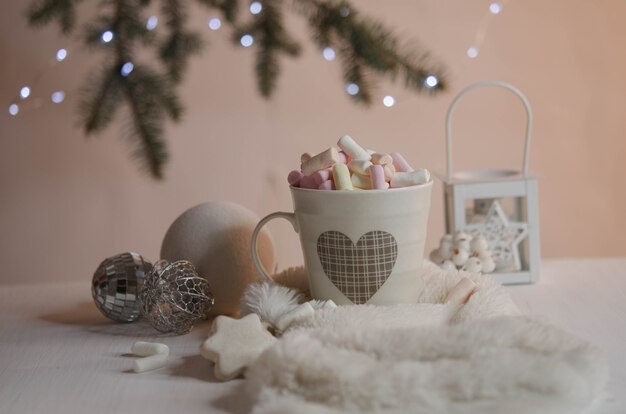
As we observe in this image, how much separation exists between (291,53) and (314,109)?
80cm

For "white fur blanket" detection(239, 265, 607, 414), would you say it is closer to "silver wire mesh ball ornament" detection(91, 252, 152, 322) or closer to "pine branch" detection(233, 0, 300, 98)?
"silver wire mesh ball ornament" detection(91, 252, 152, 322)

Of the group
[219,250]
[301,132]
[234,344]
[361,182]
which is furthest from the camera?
[301,132]

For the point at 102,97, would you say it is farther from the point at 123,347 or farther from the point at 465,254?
the point at 465,254

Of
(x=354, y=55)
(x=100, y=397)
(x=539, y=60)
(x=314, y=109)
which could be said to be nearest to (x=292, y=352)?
(x=100, y=397)

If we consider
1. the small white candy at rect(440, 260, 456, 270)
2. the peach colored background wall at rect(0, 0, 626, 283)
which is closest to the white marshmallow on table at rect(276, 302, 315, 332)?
the small white candy at rect(440, 260, 456, 270)

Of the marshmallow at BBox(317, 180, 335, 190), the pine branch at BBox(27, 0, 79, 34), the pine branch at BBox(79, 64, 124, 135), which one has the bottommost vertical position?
the marshmallow at BBox(317, 180, 335, 190)

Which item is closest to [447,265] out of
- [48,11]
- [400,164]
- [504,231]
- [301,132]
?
[504,231]

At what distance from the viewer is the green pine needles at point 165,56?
1.09 meters

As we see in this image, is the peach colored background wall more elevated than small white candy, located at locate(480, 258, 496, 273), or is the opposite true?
the peach colored background wall

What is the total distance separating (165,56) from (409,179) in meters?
0.47

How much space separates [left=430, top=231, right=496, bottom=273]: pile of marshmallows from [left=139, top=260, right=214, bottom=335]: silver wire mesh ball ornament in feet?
1.13

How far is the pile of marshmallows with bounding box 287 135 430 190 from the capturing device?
0.85 meters

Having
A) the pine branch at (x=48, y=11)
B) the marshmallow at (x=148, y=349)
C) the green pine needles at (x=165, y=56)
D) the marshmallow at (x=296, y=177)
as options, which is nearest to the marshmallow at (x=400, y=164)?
the marshmallow at (x=296, y=177)

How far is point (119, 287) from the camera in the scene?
94cm
